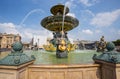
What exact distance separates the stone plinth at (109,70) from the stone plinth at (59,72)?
A: 49 centimetres

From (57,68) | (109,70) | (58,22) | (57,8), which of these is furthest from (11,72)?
(57,8)

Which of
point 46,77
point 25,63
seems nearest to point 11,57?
point 25,63

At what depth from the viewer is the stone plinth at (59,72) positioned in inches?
177

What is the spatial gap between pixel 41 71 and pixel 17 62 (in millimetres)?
1103

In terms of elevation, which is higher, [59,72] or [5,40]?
[5,40]

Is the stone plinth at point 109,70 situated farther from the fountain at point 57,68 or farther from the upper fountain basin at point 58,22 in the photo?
the upper fountain basin at point 58,22

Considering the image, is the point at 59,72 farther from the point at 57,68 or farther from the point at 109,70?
the point at 109,70

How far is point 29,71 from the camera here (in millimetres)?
4562

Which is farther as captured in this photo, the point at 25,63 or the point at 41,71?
the point at 41,71

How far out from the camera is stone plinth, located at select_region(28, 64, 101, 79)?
449cm

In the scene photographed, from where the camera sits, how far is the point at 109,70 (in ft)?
14.0

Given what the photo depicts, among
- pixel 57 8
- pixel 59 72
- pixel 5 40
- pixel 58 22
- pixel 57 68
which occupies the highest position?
pixel 57 8

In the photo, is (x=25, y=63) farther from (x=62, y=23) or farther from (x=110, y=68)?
(x=62, y=23)

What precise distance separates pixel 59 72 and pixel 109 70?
5.34 feet
